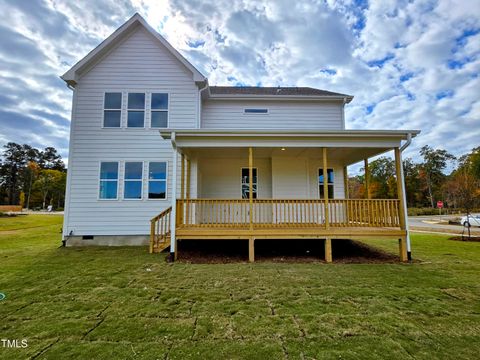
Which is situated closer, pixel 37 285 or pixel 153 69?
pixel 37 285

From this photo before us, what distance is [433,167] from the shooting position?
146ft

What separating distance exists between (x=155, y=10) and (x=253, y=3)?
4.94 meters

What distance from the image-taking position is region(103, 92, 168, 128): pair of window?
9258 millimetres

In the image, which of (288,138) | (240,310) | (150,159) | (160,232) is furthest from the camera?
(150,159)

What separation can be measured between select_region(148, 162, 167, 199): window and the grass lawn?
3.21 meters

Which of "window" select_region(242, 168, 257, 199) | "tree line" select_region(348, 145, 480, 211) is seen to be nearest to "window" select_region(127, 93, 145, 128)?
"window" select_region(242, 168, 257, 199)

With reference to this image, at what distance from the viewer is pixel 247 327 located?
3.07 metres

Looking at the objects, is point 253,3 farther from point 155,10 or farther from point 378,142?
point 378,142

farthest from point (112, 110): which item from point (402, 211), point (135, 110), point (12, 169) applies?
point (12, 169)

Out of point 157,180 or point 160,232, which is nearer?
point 160,232

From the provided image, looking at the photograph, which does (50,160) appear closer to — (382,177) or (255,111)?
(255,111)

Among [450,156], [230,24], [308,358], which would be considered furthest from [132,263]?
[450,156]

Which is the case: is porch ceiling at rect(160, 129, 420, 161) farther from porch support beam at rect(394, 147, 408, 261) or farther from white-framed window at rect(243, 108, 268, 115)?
white-framed window at rect(243, 108, 268, 115)

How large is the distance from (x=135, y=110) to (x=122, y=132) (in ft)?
3.52
